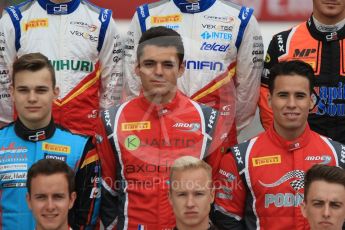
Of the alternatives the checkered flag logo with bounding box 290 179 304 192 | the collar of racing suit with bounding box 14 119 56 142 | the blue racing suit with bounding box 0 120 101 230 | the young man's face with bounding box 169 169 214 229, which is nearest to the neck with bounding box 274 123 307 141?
the checkered flag logo with bounding box 290 179 304 192

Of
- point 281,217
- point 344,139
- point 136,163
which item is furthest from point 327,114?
point 136,163

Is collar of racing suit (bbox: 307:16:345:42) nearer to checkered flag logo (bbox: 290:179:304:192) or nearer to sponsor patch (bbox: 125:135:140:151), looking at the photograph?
checkered flag logo (bbox: 290:179:304:192)

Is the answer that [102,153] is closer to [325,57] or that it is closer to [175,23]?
[175,23]

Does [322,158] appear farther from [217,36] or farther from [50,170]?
[50,170]

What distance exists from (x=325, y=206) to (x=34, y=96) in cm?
179

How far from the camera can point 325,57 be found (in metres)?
6.55

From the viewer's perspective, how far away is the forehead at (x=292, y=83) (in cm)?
611

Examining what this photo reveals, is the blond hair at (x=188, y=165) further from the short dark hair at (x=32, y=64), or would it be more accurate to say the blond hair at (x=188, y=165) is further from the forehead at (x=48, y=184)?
the short dark hair at (x=32, y=64)

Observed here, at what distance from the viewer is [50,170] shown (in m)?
5.74

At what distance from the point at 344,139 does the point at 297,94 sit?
1.85 ft

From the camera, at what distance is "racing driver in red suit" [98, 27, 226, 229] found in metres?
5.98

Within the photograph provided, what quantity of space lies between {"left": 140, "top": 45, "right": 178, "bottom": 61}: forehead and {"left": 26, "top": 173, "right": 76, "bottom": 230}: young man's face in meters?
0.94

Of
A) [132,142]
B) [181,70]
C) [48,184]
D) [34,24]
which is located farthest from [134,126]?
[34,24]

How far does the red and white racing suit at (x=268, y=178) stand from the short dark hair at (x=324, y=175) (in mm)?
209
